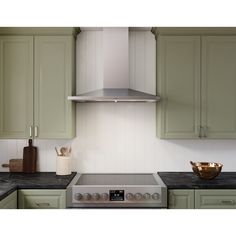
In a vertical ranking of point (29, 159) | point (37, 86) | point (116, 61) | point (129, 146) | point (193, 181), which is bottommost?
point (193, 181)

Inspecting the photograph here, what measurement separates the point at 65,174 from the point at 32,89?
33.5 inches

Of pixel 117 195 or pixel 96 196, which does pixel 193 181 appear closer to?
pixel 117 195

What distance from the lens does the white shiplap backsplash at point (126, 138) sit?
2949 millimetres

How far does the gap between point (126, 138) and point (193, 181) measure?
2.63 ft

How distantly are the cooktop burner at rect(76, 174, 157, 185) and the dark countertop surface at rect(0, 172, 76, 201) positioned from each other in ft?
0.45

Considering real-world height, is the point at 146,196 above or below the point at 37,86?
below

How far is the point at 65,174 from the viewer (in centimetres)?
279

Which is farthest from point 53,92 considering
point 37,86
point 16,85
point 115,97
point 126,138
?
point 126,138

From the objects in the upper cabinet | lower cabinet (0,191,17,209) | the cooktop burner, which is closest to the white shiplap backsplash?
the cooktop burner

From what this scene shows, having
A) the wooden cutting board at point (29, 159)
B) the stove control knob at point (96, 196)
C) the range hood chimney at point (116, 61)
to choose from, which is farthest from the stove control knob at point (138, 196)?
the wooden cutting board at point (29, 159)

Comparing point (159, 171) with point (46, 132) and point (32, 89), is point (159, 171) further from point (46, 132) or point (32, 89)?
point (32, 89)

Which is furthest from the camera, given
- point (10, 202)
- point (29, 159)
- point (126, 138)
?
point (126, 138)

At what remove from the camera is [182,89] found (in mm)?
2650
